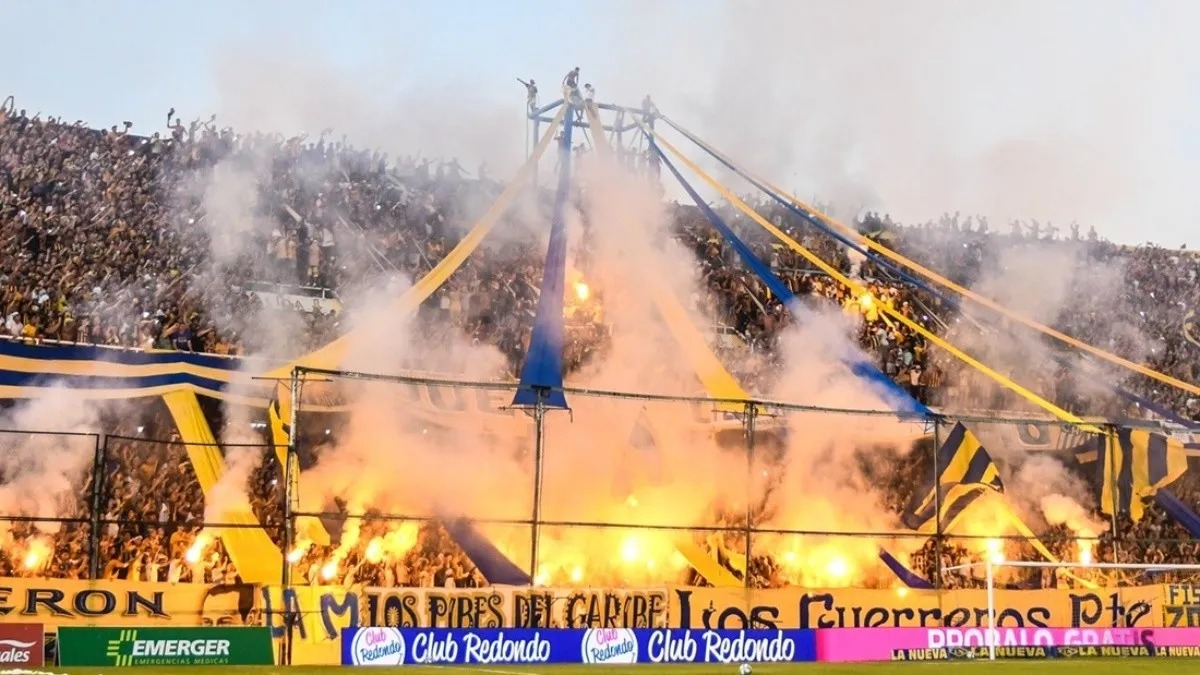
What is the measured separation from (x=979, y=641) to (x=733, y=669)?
5.37 meters

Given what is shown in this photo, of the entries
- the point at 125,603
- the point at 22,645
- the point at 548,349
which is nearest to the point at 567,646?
the point at 548,349

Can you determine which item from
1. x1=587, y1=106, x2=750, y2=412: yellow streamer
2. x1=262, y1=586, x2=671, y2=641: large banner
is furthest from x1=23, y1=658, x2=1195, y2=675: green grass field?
x1=587, y1=106, x2=750, y2=412: yellow streamer

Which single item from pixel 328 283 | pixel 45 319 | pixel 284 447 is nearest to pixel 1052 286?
pixel 328 283

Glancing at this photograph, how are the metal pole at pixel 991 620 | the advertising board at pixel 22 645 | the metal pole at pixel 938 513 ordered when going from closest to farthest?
the advertising board at pixel 22 645 → the metal pole at pixel 991 620 → the metal pole at pixel 938 513

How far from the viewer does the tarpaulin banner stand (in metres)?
19.5

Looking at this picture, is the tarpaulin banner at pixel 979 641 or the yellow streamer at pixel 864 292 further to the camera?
the yellow streamer at pixel 864 292

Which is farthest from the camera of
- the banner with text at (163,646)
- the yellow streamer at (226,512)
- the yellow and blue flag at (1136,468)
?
the yellow and blue flag at (1136,468)

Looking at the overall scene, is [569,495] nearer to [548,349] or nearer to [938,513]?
[548,349]

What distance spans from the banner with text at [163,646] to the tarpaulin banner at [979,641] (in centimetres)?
805

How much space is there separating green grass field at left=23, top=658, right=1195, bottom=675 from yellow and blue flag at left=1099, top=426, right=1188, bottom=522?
4.75 metres

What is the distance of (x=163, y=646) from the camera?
16031 mm

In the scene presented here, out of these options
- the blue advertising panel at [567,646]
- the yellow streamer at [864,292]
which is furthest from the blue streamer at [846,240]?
the blue advertising panel at [567,646]

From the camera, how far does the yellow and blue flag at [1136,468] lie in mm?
23609

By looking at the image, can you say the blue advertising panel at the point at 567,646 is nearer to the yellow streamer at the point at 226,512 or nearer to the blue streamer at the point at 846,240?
the yellow streamer at the point at 226,512
